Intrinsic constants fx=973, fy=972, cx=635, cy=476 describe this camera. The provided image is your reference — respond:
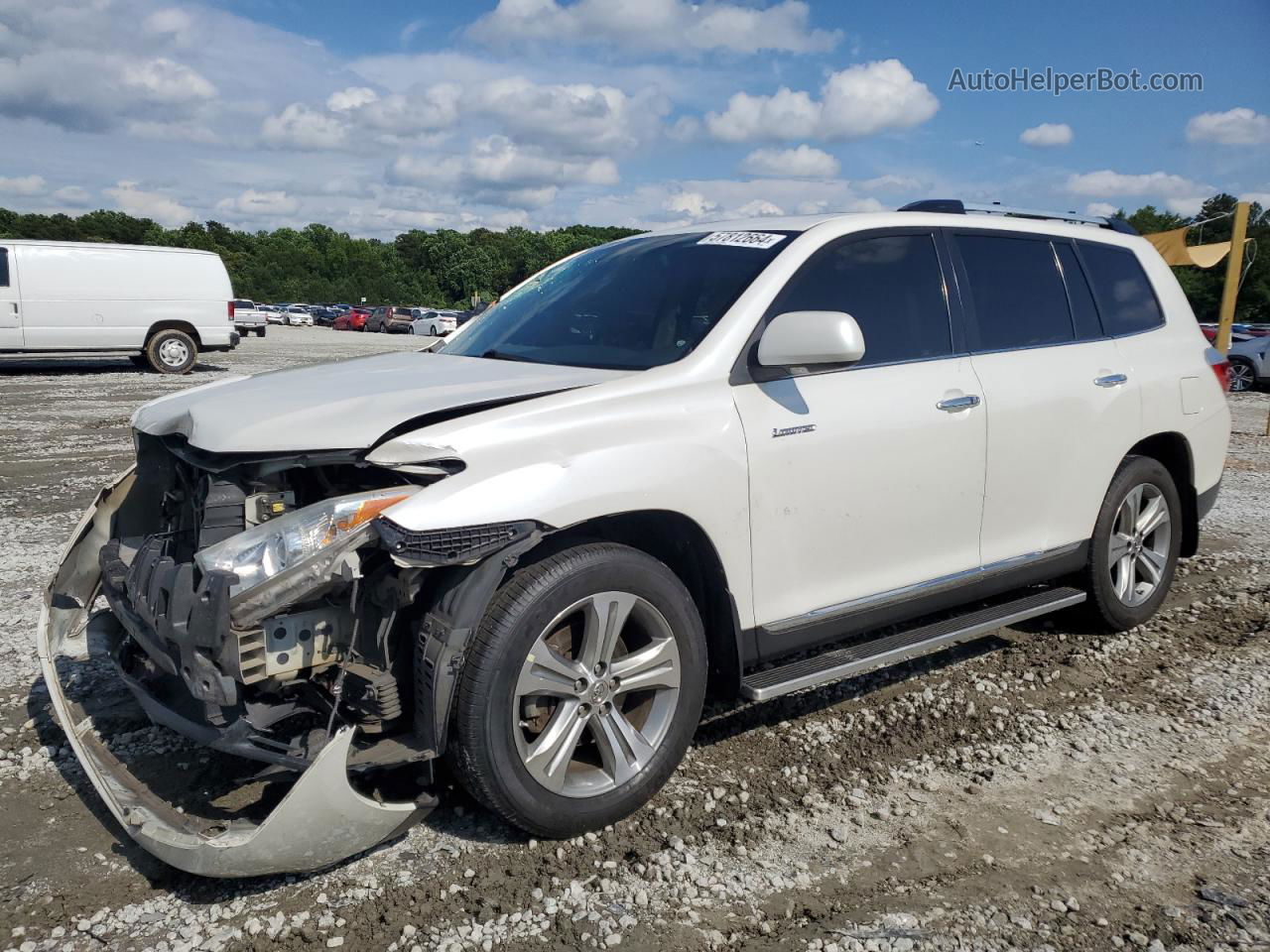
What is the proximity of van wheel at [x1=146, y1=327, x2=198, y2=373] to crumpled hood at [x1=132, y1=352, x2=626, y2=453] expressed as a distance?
1494cm

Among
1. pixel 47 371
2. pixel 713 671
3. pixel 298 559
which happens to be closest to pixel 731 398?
pixel 713 671

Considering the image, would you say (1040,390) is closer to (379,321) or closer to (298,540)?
(298,540)

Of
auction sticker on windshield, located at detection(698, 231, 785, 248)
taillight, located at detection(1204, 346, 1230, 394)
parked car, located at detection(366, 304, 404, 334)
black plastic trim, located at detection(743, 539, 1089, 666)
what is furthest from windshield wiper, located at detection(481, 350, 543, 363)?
parked car, located at detection(366, 304, 404, 334)

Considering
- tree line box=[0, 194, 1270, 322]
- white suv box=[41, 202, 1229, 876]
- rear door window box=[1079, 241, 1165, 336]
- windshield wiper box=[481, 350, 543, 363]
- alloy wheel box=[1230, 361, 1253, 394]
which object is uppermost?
tree line box=[0, 194, 1270, 322]

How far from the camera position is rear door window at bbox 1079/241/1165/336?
4.60 metres

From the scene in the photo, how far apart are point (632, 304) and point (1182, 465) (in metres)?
3.07

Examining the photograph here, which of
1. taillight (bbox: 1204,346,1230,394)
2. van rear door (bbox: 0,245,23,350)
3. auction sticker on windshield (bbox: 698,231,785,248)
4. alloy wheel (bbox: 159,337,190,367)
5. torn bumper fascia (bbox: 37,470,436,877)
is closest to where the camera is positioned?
torn bumper fascia (bbox: 37,470,436,877)

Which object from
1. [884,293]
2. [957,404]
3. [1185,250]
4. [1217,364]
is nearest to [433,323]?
[1185,250]

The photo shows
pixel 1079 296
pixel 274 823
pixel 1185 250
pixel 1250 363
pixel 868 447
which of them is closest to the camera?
pixel 274 823

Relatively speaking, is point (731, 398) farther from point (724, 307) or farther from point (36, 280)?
point (36, 280)

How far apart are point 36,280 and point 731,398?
16200 millimetres

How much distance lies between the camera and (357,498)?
8.43 ft

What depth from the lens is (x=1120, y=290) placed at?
15.5 ft

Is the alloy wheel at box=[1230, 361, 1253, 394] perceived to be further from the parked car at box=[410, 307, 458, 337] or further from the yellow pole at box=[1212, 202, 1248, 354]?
the parked car at box=[410, 307, 458, 337]
